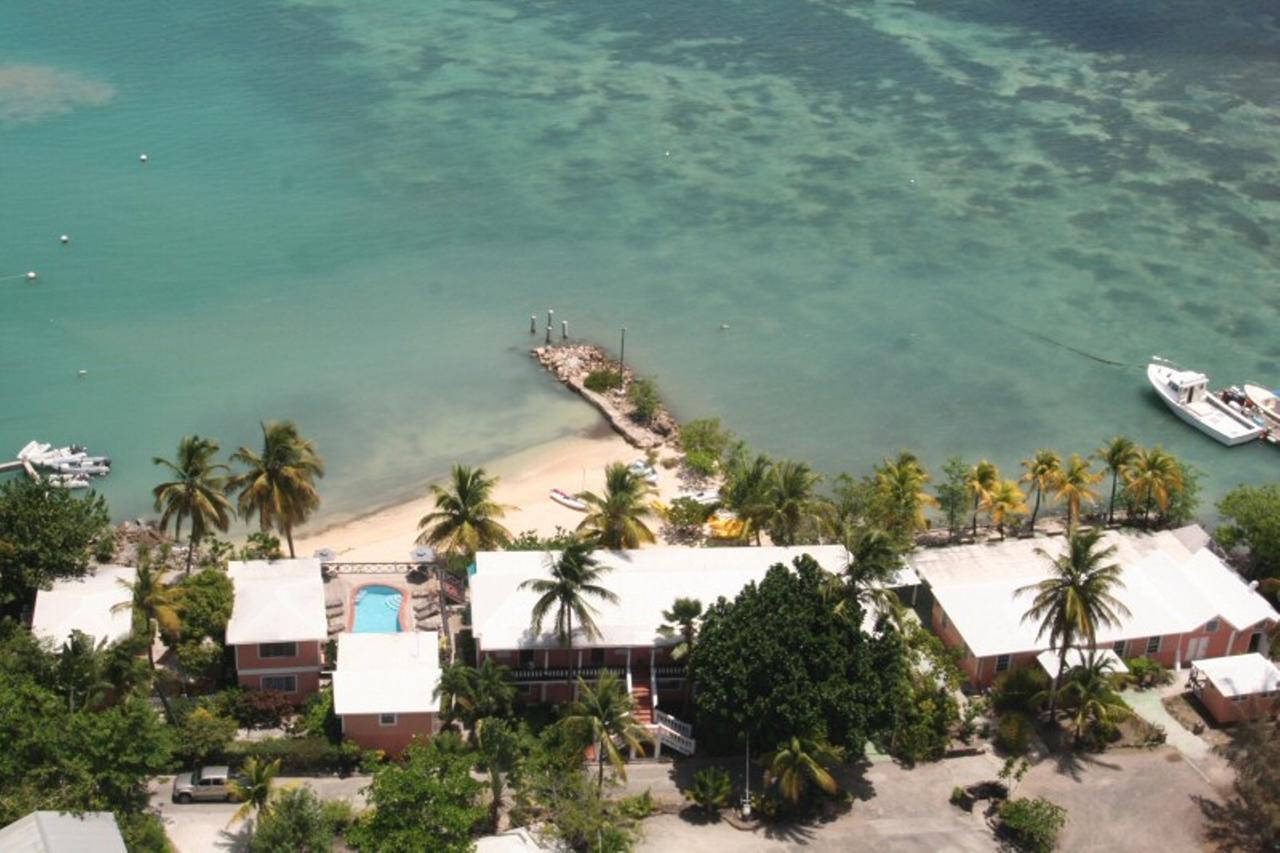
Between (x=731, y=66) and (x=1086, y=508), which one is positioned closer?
(x=1086, y=508)

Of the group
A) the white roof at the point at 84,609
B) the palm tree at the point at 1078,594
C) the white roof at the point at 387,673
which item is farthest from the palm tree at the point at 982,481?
the white roof at the point at 84,609

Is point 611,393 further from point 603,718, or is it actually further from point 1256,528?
point 1256,528

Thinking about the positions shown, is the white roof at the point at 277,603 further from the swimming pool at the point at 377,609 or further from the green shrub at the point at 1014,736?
the green shrub at the point at 1014,736

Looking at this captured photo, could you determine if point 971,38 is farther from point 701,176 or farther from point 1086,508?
point 1086,508

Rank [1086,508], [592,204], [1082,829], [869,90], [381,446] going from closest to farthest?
[1082,829] → [1086,508] → [381,446] → [592,204] → [869,90]

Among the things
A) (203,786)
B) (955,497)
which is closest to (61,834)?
(203,786)

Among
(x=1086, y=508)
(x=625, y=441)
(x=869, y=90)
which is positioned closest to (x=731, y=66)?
(x=869, y=90)
